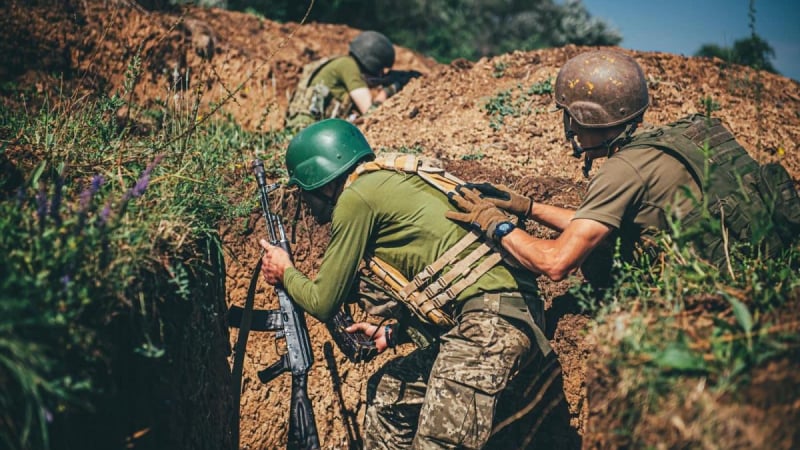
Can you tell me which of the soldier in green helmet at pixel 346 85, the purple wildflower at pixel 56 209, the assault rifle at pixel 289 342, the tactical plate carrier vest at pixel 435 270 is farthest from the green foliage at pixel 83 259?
the soldier in green helmet at pixel 346 85

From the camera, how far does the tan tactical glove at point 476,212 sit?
297cm

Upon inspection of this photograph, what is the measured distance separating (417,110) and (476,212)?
3.58 metres

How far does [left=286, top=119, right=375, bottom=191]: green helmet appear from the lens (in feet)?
11.2

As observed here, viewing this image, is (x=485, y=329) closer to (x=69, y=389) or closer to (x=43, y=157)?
(x=69, y=389)

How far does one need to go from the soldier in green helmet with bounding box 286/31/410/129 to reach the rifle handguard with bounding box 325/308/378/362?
3.53 meters

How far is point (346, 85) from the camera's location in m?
7.31

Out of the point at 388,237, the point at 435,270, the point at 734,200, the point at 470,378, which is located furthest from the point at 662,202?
the point at 388,237

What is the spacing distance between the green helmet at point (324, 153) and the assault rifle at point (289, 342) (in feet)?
1.15

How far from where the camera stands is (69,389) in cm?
239

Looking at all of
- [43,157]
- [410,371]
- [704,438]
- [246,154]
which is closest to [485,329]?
[410,371]

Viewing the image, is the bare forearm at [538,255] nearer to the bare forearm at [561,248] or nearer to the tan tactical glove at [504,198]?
the bare forearm at [561,248]

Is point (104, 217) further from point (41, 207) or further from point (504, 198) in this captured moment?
point (504, 198)

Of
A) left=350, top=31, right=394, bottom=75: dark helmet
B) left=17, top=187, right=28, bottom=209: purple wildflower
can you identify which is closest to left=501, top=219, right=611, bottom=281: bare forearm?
left=17, top=187, right=28, bottom=209: purple wildflower

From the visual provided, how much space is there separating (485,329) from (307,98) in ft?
16.0
